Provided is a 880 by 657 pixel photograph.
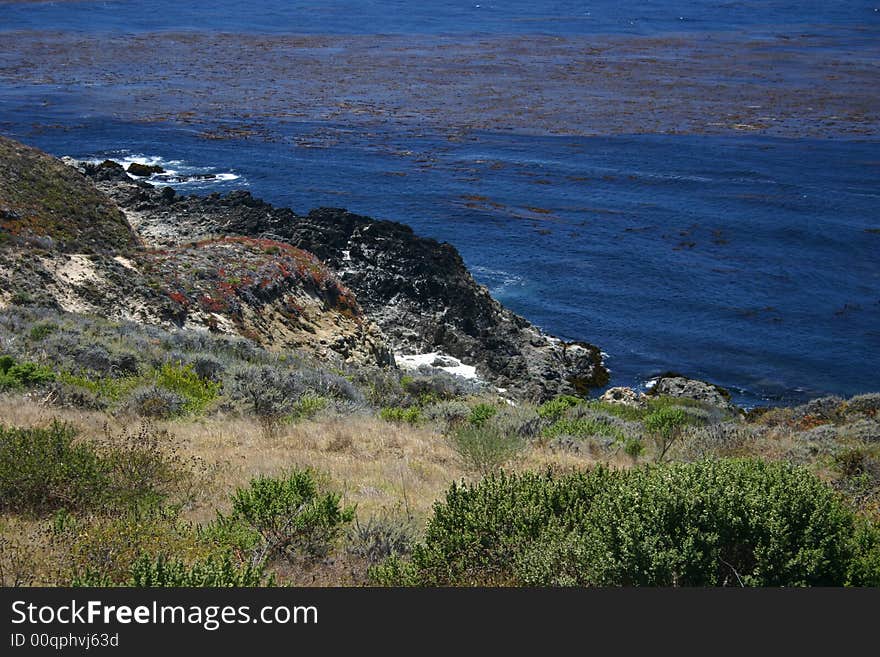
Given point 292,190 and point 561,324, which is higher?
point 292,190

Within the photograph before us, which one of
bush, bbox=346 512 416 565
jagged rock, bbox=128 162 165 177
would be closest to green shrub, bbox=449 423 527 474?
bush, bbox=346 512 416 565

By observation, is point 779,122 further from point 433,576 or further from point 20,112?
point 433,576

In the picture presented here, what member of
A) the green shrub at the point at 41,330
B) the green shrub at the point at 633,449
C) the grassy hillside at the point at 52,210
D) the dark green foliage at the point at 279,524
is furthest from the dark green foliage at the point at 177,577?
the grassy hillside at the point at 52,210

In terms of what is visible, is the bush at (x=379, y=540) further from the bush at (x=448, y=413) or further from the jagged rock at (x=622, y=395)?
the jagged rock at (x=622, y=395)

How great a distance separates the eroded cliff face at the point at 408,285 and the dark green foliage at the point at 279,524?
25.6 metres

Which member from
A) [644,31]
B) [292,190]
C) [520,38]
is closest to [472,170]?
[292,190]

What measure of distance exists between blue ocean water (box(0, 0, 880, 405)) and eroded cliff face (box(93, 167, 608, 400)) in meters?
2.81

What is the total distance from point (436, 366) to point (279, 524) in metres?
27.6

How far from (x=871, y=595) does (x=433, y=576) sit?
133 inches

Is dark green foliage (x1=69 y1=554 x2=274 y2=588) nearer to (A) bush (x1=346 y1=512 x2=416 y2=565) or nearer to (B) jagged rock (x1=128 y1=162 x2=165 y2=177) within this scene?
(A) bush (x1=346 y1=512 x2=416 y2=565)

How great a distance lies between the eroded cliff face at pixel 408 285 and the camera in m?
36.2

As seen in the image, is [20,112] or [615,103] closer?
[20,112]

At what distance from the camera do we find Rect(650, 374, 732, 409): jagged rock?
3284 cm

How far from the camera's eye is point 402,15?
16225cm
